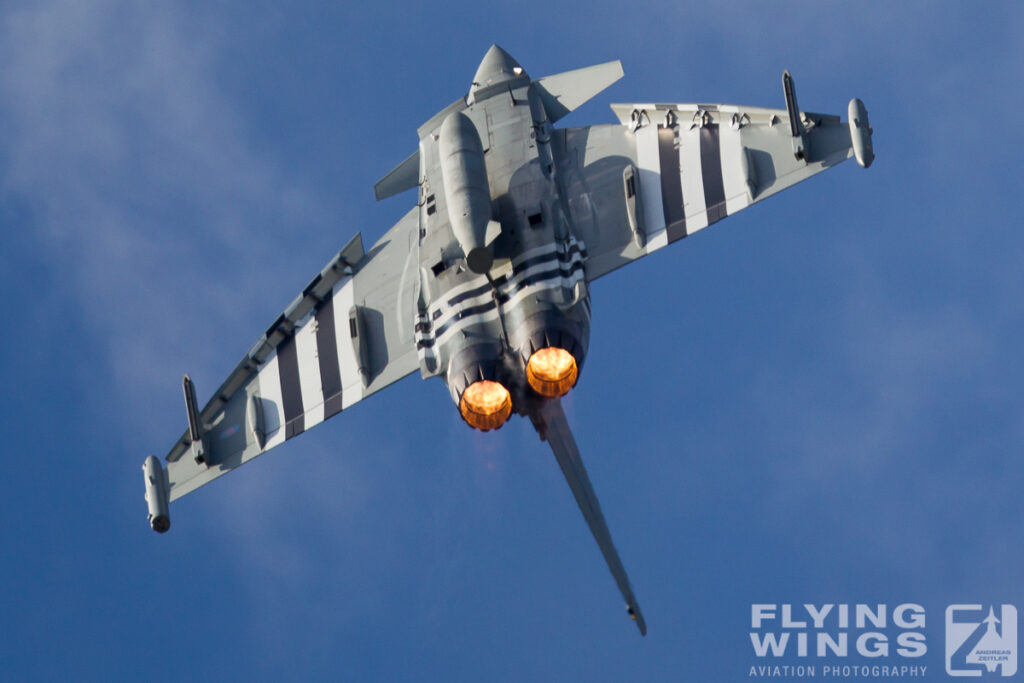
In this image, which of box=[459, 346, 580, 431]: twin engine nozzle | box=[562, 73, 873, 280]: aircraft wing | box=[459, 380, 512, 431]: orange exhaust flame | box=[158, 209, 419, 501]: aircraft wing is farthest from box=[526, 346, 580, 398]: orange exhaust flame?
box=[158, 209, 419, 501]: aircraft wing

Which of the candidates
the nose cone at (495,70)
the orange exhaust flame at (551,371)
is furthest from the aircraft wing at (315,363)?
the orange exhaust flame at (551,371)

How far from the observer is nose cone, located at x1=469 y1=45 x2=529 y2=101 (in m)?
43.2

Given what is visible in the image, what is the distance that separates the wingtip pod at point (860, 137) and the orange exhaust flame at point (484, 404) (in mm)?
7393

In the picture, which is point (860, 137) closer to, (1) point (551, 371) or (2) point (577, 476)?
(1) point (551, 371)

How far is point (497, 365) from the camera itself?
36.7m

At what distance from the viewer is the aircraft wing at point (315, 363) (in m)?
40.2

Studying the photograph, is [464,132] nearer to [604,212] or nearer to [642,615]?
[604,212]

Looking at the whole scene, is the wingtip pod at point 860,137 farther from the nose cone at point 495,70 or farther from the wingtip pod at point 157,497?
the wingtip pod at point 157,497

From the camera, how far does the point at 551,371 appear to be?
120 feet

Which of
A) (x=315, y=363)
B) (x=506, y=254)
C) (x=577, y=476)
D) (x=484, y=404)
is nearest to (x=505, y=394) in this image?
(x=484, y=404)

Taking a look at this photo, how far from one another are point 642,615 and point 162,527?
9.25 m

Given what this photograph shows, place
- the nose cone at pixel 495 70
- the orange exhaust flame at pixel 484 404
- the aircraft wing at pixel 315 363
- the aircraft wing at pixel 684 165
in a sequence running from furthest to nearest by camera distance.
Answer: the nose cone at pixel 495 70
the aircraft wing at pixel 315 363
the aircraft wing at pixel 684 165
the orange exhaust flame at pixel 484 404

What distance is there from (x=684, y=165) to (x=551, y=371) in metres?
5.43

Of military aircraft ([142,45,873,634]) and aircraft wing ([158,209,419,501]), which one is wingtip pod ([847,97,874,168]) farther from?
aircraft wing ([158,209,419,501])
